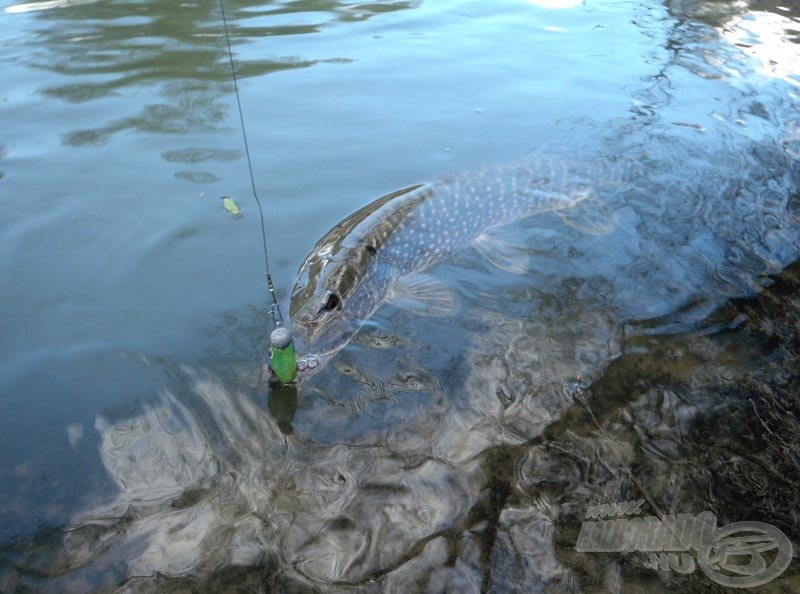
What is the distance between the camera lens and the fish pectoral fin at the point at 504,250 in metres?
4.47

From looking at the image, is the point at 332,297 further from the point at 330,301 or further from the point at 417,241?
the point at 417,241

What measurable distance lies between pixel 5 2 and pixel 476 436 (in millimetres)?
10069

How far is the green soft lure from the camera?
3029 millimetres

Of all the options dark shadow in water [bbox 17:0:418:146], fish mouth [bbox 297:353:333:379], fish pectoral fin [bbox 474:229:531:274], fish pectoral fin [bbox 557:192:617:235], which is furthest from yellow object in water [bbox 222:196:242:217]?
fish pectoral fin [bbox 557:192:617:235]

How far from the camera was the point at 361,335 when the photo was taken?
153 inches

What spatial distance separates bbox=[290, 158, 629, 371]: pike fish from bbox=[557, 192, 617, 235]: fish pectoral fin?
0.21 ft

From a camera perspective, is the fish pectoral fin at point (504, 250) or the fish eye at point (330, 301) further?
the fish pectoral fin at point (504, 250)

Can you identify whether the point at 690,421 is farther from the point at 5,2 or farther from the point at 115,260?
the point at 5,2

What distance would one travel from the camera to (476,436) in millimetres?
3172

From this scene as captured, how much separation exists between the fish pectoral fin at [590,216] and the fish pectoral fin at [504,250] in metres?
0.51

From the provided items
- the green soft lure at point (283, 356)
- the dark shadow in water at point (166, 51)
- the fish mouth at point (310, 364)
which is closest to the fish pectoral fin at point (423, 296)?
the fish mouth at point (310, 364)

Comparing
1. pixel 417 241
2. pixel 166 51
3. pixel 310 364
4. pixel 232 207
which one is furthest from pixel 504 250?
pixel 166 51

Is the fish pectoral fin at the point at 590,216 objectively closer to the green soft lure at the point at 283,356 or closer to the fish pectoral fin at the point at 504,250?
the fish pectoral fin at the point at 504,250

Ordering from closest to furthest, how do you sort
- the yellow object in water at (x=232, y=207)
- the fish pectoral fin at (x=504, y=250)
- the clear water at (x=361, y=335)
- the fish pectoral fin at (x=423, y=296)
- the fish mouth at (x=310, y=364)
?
the clear water at (x=361, y=335) → the fish mouth at (x=310, y=364) → the fish pectoral fin at (x=423, y=296) → the fish pectoral fin at (x=504, y=250) → the yellow object in water at (x=232, y=207)
